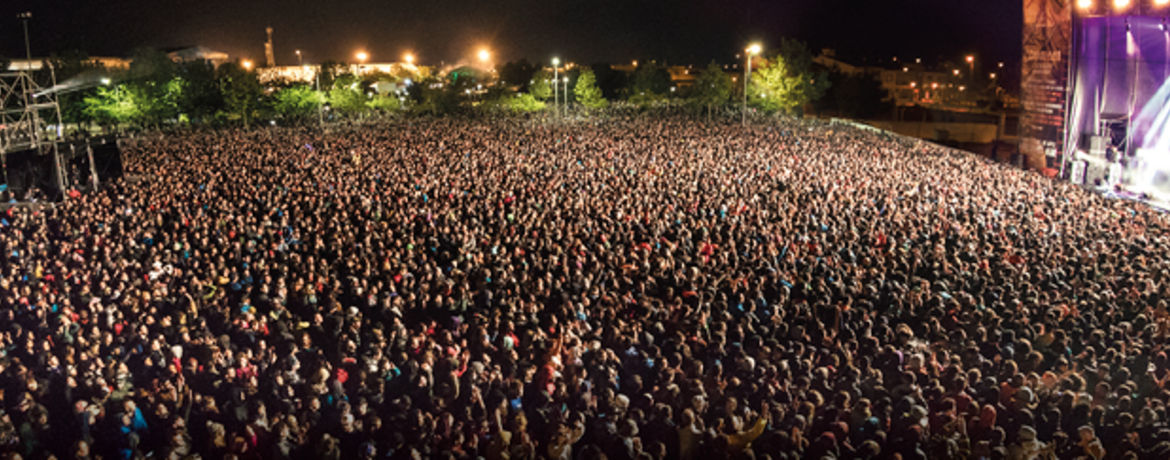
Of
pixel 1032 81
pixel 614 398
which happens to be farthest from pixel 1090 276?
pixel 1032 81

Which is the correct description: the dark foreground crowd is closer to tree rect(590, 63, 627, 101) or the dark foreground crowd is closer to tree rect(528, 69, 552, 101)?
tree rect(528, 69, 552, 101)

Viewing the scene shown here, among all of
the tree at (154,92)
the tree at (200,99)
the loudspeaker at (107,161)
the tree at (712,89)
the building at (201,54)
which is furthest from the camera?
the building at (201,54)

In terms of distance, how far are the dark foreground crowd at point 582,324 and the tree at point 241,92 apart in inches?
1024

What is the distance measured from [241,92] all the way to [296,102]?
3.57m

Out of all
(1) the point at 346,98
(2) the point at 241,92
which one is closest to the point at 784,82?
(1) the point at 346,98

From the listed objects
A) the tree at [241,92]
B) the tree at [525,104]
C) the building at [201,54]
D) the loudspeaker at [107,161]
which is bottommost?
the loudspeaker at [107,161]

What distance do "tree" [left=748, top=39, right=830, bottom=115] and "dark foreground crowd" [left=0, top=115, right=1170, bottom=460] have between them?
28667 mm

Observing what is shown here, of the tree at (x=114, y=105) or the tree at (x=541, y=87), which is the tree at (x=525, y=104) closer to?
the tree at (x=541, y=87)

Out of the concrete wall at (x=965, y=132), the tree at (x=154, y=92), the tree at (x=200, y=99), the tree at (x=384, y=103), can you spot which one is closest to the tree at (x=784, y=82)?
the concrete wall at (x=965, y=132)

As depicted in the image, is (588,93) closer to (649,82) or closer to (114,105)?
(649,82)

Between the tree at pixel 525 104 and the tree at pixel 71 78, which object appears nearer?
the tree at pixel 71 78

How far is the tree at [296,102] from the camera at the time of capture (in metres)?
42.8

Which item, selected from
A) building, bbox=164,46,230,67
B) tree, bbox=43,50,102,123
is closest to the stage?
tree, bbox=43,50,102,123

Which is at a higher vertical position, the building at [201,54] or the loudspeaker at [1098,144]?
the building at [201,54]
